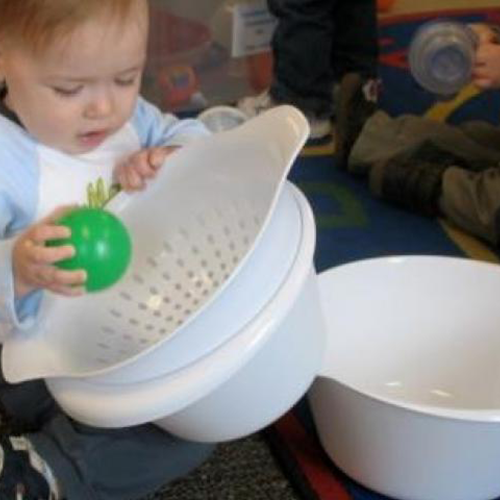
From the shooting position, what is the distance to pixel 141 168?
834mm

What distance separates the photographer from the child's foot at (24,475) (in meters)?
0.80

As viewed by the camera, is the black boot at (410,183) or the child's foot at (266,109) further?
the child's foot at (266,109)

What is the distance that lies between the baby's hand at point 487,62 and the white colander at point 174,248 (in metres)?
0.49

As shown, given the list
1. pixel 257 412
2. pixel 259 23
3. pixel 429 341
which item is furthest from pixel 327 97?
pixel 257 412

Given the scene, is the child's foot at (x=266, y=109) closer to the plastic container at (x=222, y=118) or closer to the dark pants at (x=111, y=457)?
the plastic container at (x=222, y=118)

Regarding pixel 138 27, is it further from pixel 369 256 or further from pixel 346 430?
pixel 369 256

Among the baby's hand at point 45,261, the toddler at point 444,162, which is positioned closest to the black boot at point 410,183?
the toddler at point 444,162

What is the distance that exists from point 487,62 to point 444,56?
0.06 metres

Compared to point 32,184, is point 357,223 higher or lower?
lower

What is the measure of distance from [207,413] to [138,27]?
306mm

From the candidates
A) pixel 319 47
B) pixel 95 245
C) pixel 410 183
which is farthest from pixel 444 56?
pixel 95 245

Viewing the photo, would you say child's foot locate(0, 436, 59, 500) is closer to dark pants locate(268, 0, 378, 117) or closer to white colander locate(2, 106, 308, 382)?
white colander locate(2, 106, 308, 382)

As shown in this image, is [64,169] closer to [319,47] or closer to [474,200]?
[474,200]

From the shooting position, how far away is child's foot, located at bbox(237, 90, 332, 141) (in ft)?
5.04
